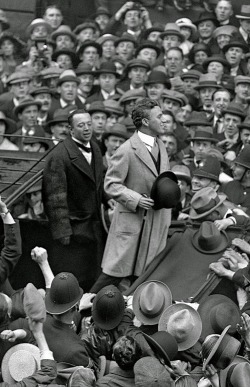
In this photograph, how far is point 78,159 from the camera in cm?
1448

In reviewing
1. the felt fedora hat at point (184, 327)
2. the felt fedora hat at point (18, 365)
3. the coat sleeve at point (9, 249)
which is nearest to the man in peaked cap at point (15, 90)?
the coat sleeve at point (9, 249)

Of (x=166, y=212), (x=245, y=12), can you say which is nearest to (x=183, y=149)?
(x=166, y=212)

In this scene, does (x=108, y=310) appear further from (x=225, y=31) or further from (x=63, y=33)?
(x=63, y=33)

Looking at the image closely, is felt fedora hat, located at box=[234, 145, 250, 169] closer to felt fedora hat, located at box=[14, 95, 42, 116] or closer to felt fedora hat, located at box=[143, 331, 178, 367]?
felt fedora hat, located at box=[14, 95, 42, 116]

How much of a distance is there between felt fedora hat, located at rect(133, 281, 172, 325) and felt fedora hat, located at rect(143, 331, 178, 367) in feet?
3.83

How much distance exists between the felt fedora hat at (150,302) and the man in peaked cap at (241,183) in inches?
110

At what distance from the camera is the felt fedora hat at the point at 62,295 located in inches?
452

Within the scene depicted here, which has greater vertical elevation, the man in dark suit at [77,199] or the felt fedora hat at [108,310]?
the felt fedora hat at [108,310]

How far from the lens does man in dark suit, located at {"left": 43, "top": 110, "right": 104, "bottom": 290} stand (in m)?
14.4

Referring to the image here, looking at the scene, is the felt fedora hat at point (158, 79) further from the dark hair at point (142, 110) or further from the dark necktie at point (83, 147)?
the dark hair at point (142, 110)

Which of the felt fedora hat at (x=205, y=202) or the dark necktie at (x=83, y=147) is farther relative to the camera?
the dark necktie at (x=83, y=147)

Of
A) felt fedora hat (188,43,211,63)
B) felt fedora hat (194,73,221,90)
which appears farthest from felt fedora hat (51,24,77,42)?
felt fedora hat (194,73,221,90)

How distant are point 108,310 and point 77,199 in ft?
10.4

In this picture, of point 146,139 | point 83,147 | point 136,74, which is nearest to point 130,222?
point 146,139
